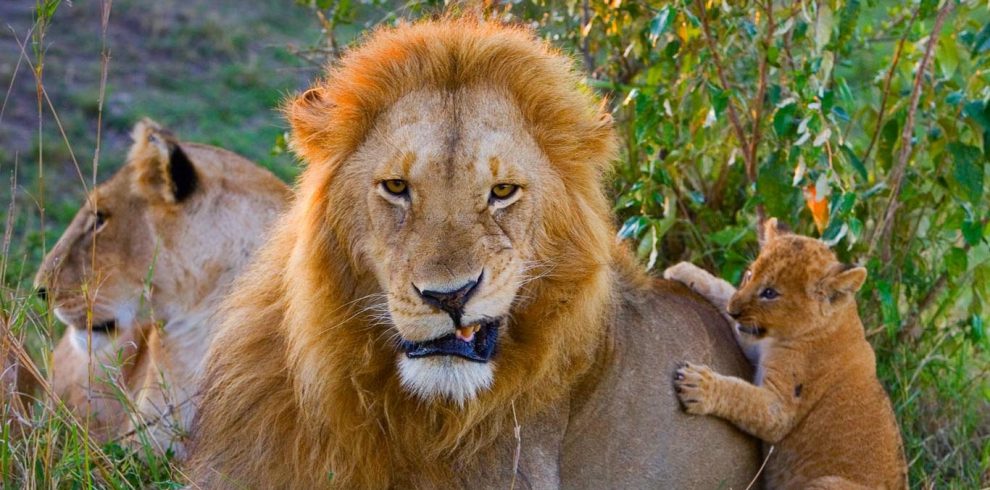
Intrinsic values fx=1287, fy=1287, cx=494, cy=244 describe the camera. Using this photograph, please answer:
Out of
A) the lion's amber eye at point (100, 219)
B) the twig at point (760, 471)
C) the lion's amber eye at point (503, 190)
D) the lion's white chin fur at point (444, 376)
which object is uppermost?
the lion's amber eye at point (503, 190)

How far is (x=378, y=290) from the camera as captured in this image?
126 inches

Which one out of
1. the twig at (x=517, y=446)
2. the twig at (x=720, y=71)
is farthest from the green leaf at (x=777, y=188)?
the twig at (x=517, y=446)

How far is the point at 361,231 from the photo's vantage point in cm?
320

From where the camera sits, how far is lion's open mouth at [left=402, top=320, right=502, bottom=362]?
3000 mm

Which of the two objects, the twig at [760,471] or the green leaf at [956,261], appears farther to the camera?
the green leaf at [956,261]

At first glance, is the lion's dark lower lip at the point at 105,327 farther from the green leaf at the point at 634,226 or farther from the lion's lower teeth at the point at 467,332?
the lion's lower teeth at the point at 467,332

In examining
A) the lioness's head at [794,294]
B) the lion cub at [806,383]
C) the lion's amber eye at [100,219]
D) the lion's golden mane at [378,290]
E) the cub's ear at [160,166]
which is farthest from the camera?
the lion's amber eye at [100,219]

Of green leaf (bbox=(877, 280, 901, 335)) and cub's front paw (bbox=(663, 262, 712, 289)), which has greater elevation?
cub's front paw (bbox=(663, 262, 712, 289))

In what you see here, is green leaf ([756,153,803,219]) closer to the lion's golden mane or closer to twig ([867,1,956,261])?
twig ([867,1,956,261])

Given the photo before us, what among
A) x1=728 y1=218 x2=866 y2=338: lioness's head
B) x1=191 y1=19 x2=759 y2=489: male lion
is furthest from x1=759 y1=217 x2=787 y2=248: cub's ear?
x1=191 y1=19 x2=759 y2=489: male lion

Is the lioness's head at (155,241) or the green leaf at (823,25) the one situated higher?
the green leaf at (823,25)

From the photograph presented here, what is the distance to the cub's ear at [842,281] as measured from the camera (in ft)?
12.9

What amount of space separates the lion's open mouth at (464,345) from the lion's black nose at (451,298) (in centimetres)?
8

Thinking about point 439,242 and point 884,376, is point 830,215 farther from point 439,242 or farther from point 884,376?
point 439,242
